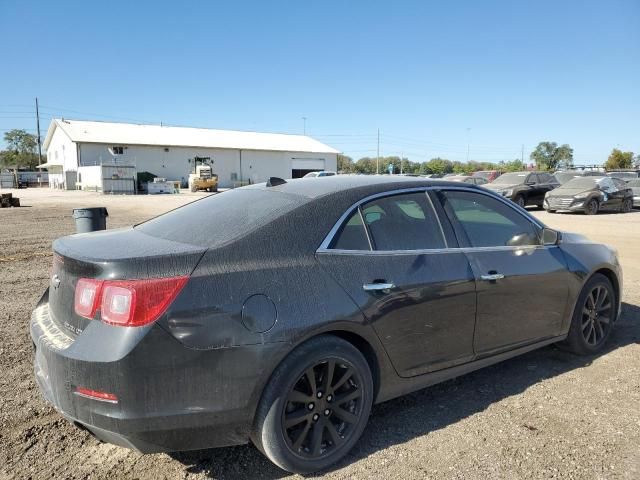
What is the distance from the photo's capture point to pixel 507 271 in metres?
3.59

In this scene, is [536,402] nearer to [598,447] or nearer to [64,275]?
[598,447]

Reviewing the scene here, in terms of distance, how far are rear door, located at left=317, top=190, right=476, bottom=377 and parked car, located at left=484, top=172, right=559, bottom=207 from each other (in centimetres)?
1814

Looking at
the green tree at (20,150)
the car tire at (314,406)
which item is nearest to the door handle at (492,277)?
the car tire at (314,406)

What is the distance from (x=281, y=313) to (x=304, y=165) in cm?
6565

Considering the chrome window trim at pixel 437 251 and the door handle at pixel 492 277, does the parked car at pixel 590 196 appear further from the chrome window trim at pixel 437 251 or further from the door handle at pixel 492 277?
the door handle at pixel 492 277

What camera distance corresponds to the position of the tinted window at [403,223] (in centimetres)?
313

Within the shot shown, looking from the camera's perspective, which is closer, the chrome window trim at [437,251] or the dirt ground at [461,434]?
the dirt ground at [461,434]

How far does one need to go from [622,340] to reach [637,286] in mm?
2595

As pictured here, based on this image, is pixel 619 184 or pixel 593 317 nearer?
pixel 593 317

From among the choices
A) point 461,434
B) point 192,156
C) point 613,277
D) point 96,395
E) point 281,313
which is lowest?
point 461,434

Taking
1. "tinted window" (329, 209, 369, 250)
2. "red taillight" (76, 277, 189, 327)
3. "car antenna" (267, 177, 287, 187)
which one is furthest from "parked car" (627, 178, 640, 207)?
"red taillight" (76, 277, 189, 327)

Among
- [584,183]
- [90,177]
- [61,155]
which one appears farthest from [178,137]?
[584,183]

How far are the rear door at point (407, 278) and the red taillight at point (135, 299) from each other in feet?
2.82

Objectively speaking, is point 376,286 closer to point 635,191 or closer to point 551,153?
point 635,191
